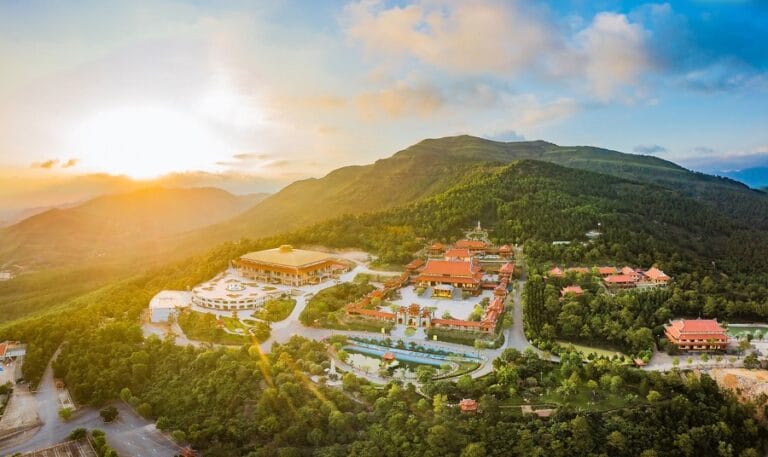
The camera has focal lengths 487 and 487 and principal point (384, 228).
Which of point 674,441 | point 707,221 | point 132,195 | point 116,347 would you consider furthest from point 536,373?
point 132,195

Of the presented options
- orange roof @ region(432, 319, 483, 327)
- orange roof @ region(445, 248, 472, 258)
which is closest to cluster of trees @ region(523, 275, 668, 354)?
orange roof @ region(432, 319, 483, 327)

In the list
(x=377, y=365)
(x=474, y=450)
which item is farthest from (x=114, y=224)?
(x=474, y=450)

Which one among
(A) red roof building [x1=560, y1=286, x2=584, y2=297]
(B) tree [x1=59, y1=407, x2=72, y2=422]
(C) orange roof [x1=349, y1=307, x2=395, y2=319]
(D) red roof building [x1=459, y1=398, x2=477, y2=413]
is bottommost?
(B) tree [x1=59, y1=407, x2=72, y2=422]

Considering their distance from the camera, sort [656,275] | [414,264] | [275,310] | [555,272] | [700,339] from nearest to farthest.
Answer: [700,339] → [275,310] → [656,275] → [555,272] → [414,264]

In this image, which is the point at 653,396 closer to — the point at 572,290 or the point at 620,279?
the point at 572,290

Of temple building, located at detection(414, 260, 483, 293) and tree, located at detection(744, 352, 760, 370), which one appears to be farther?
temple building, located at detection(414, 260, 483, 293)

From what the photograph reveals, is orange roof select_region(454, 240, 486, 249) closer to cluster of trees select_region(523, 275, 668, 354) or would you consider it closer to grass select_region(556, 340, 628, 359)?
cluster of trees select_region(523, 275, 668, 354)
